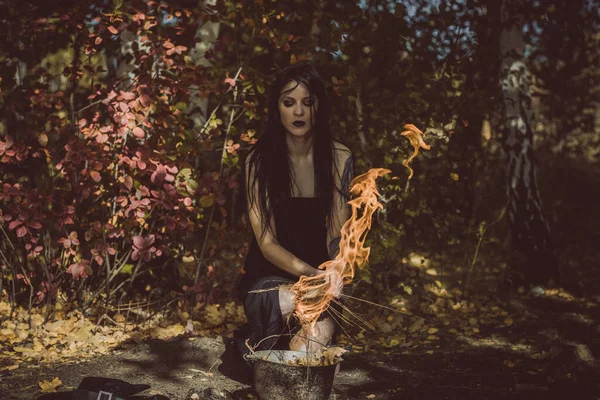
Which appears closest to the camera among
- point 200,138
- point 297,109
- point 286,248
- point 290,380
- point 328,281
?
point 290,380

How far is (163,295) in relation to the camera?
608 centimetres

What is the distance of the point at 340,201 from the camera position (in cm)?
440

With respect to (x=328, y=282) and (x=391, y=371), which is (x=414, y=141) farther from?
(x=391, y=371)

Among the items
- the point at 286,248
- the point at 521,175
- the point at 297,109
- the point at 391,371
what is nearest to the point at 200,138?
the point at 297,109

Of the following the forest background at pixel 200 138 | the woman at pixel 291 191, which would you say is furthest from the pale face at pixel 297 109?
the forest background at pixel 200 138

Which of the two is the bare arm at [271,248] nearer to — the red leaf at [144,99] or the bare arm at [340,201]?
the bare arm at [340,201]

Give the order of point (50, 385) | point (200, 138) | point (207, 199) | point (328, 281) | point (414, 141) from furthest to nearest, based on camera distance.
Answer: point (200, 138)
point (207, 199)
point (414, 141)
point (50, 385)
point (328, 281)

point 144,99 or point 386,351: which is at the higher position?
point 144,99

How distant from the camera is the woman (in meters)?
4.18

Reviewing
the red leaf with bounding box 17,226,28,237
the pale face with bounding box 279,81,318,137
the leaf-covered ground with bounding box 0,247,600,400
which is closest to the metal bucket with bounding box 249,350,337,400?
the leaf-covered ground with bounding box 0,247,600,400

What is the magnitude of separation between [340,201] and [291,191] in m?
0.35

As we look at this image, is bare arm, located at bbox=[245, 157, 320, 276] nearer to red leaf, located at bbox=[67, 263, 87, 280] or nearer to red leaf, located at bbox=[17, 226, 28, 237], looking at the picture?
red leaf, located at bbox=[67, 263, 87, 280]

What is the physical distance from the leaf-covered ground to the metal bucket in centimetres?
62

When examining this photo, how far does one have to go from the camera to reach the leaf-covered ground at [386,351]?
4336 millimetres
